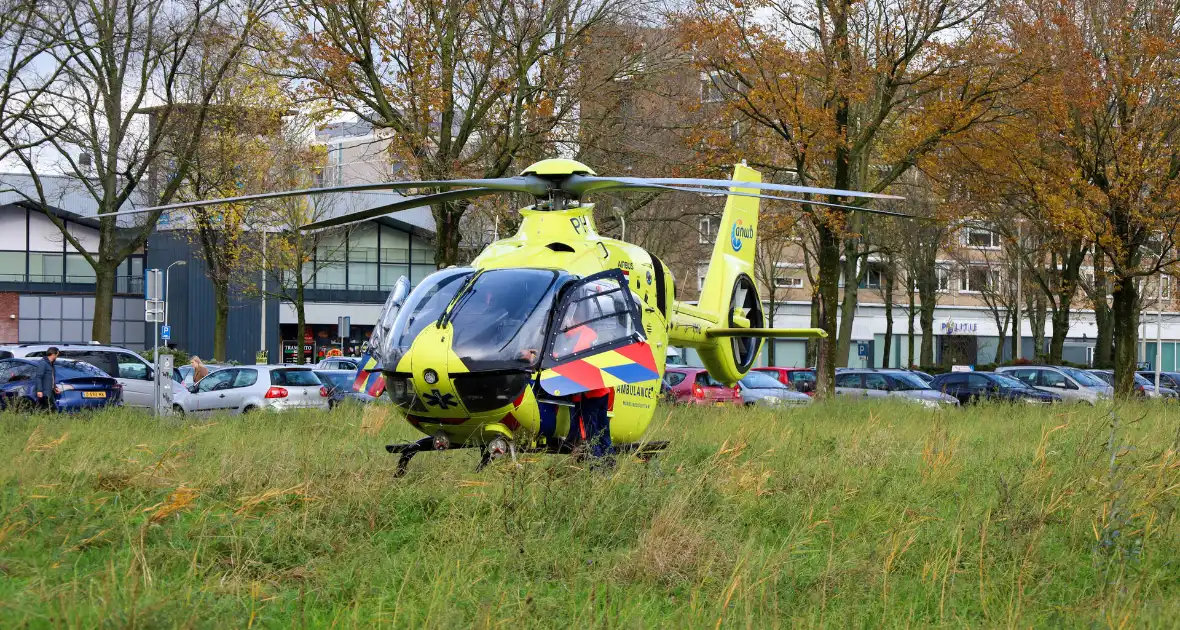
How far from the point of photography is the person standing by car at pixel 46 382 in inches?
717

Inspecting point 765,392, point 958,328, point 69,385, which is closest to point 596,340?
point 69,385

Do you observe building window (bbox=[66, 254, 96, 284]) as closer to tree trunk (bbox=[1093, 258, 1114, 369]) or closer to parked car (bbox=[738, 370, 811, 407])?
parked car (bbox=[738, 370, 811, 407])

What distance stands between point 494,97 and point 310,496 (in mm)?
14575

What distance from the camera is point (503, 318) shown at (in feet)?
30.1

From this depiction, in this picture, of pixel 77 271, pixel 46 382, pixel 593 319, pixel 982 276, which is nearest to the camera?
pixel 593 319

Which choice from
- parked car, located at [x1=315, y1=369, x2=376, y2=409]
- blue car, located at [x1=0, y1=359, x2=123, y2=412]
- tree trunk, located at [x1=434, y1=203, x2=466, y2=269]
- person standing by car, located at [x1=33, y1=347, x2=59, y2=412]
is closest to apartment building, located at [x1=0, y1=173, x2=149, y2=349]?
parked car, located at [x1=315, y1=369, x2=376, y2=409]

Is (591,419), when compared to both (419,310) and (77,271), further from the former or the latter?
(77,271)

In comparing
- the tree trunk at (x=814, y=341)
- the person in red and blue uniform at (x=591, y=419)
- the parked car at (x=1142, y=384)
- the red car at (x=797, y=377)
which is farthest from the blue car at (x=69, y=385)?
the parked car at (x=1142, y=384)

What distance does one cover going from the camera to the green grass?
6.05 metres

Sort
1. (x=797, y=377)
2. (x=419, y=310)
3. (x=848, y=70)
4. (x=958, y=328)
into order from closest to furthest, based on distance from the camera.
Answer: (x=419, y=310) < (x=848, y=70) < (x=797, y=377) < (x=958, y=328)

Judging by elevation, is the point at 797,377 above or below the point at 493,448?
below

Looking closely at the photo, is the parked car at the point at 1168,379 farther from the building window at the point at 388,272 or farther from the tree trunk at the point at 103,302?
the building window at the point at 388,272

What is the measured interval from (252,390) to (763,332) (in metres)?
11.8

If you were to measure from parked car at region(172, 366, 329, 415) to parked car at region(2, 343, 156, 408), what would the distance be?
86 centimetres
